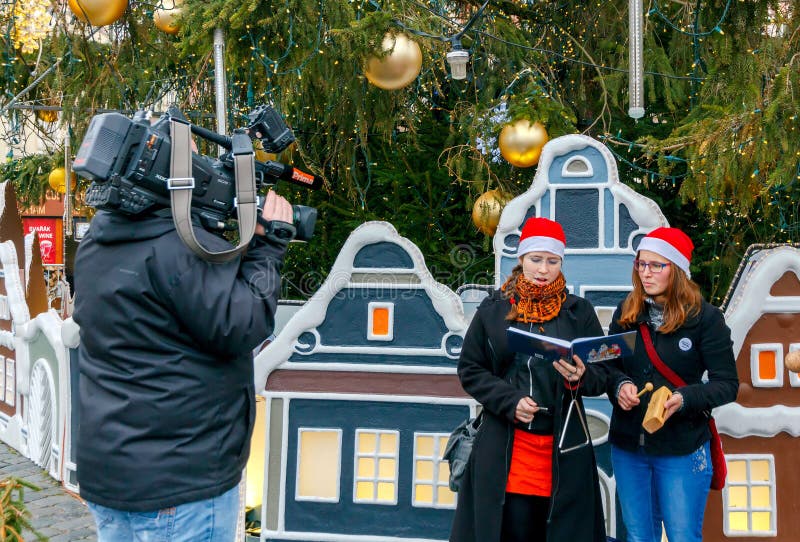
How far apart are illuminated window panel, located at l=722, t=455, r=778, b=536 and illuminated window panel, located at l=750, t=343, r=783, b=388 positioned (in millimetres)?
347

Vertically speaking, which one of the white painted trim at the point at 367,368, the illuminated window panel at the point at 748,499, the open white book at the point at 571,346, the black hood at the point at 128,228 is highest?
the black hood at the point at 128,228

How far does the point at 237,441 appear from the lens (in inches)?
75.7

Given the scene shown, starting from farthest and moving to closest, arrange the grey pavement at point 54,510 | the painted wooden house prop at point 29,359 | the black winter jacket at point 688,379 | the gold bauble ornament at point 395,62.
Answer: the painted wooden house prop at point 29,359 → the gold bauble ornament at point 395,62 → the grey pavement at point 54,510 → the black winter jacket at point 688,379

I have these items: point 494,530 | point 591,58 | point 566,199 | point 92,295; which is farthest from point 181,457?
point 591,58

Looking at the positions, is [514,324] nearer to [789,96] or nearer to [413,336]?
[413,336]

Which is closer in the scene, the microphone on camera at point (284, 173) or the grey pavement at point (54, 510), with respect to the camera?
the microphone on camera at point (284, 173)

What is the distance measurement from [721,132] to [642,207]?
0.60 meters

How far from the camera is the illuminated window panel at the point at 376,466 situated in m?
3.70

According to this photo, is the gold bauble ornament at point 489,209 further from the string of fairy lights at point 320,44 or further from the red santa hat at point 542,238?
the red santa hat at point 542,238

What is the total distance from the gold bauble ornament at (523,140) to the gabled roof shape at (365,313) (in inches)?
73.1

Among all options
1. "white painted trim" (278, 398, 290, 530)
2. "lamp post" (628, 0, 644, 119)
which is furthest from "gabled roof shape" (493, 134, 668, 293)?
"white painted trim" (278, 398, 290, 530)

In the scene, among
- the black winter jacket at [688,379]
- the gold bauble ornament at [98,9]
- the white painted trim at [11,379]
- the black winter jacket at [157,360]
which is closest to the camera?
the black winter jacket at [157,360]

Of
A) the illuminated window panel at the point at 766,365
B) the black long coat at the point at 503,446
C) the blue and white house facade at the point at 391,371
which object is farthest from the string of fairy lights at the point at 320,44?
the black long coat at the point at 503,446

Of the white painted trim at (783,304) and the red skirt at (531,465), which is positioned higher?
the white painted trim at (783,304)
